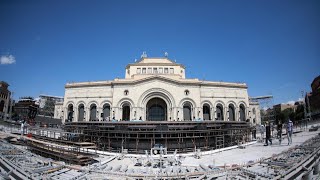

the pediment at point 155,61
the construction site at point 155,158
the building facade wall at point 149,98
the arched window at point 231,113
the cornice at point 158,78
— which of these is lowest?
the construction site at point 155,158

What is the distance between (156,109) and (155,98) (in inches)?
86.5

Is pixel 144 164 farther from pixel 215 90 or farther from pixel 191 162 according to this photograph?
pixel 215 90

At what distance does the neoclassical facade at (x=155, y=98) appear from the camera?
34938 millimetres

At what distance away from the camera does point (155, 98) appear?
36312mm

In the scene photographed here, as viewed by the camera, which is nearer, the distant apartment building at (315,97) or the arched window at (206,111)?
the arched window at (206,111)

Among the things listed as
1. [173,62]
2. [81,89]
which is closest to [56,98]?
[81,89]

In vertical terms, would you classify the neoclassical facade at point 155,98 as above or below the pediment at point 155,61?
below

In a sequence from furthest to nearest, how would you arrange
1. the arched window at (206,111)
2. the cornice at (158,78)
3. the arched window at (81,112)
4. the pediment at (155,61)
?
the pediment at (155,61) → the arched window at (81,112) → the arched window at (206,111) → the cornice at (158,78)

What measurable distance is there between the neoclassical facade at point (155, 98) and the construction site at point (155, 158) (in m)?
10.8

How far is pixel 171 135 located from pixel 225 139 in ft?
24.0

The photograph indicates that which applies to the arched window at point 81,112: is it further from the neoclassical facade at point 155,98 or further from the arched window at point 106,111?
the arched window at point 106,111

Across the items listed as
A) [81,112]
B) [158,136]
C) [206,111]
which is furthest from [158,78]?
[158,136]

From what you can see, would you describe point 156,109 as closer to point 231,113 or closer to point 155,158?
point 231,113

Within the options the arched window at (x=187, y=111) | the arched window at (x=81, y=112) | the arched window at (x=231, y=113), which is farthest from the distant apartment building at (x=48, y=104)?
the arched window at (x=231, y=113)
